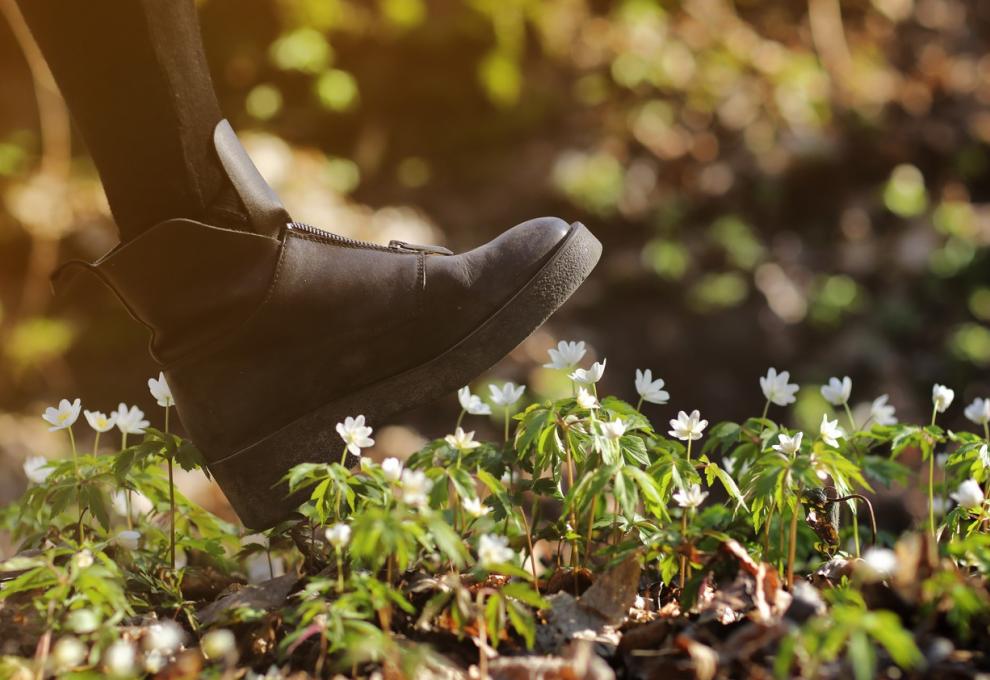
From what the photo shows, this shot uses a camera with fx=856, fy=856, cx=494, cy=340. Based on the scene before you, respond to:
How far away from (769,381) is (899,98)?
3.77m

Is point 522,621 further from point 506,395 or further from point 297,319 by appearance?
point 297,319

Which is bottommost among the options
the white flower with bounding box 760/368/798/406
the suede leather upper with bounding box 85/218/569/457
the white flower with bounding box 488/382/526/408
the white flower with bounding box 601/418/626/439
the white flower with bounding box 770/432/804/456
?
the white flower with bounding box 770/432/804/456

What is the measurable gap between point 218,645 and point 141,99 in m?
0.97

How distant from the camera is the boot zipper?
1623 mm

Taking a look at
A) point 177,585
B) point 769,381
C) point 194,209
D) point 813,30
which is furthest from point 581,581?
point 813,30

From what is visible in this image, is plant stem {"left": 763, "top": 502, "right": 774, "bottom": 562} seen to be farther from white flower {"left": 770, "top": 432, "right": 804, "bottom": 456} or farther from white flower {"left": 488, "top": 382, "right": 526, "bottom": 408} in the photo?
white flower {"left": 488, "top": 382, "right": 526, "bottom": 408}

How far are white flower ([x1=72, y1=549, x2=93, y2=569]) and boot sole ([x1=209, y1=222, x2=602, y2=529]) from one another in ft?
1.40

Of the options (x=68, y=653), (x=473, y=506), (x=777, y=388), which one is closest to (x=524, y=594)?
(x=473, y=506)

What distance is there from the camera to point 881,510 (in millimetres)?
2873

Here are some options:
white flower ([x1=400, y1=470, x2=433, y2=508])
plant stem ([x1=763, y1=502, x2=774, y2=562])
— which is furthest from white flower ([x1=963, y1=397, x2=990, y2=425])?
white flower ([x1=400, y1=470, x2=433, y2=508])

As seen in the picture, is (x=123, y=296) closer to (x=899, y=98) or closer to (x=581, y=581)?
(x=581, y=581)

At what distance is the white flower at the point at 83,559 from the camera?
3.74 ft

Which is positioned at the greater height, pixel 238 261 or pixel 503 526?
pixel 238 261

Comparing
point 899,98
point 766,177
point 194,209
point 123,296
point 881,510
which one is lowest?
point 881,510
